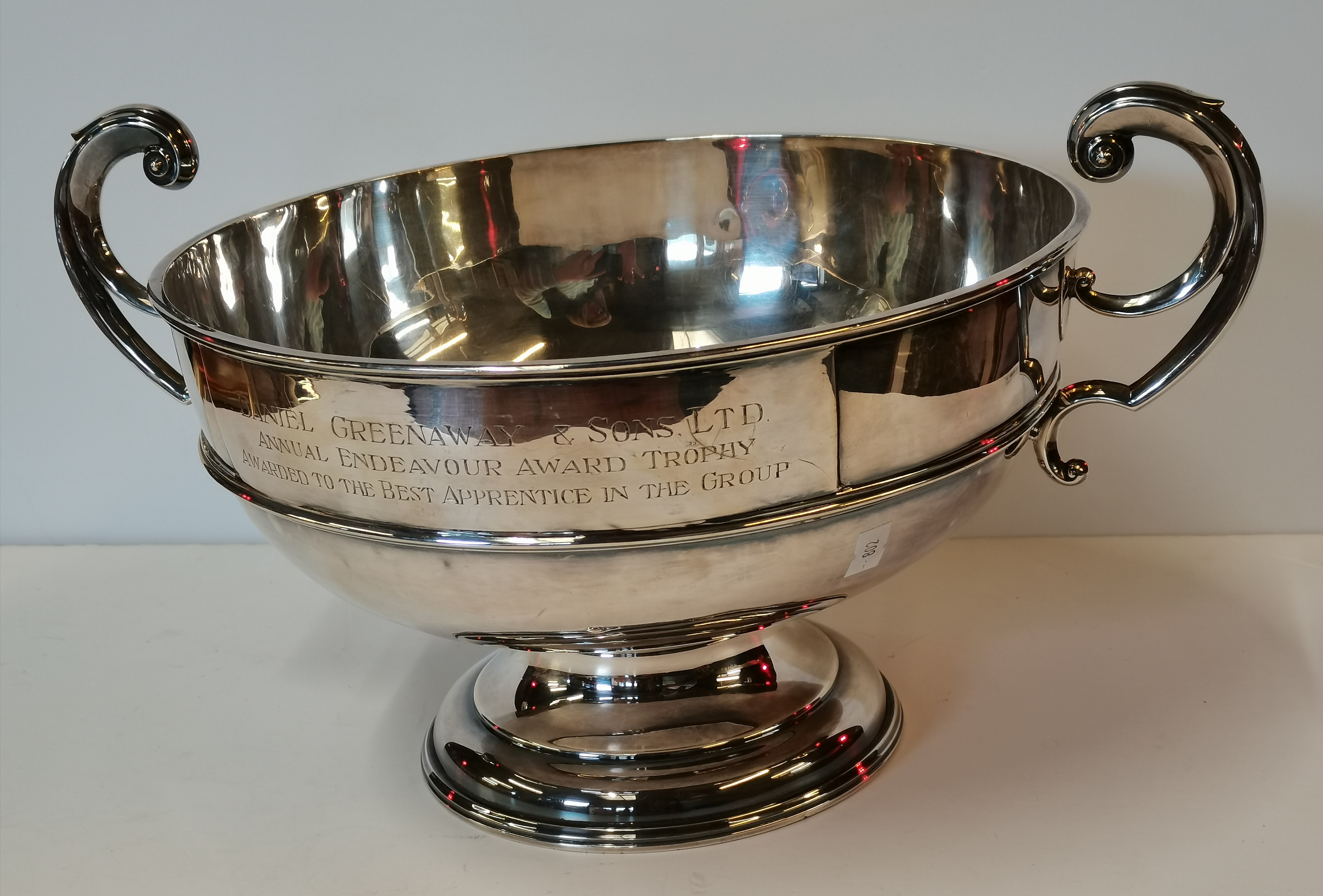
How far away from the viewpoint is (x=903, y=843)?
0.81 metres

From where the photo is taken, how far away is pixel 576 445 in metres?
0.65

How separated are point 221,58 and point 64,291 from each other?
1.03ft

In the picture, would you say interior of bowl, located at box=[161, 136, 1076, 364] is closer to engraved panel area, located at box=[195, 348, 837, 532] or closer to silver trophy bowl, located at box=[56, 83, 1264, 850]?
silver trophy bowl, located at box=[56, 83, 1264, 850]

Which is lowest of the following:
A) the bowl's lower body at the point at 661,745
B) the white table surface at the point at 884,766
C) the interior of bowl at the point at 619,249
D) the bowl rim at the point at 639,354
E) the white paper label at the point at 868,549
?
the white table surface at the point at 884,766

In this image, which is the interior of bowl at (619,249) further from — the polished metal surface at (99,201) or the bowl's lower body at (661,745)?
the bowl's lower body at (661,745)

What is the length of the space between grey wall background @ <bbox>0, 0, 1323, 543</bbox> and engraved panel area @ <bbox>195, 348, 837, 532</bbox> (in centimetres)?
55

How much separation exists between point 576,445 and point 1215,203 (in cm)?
47

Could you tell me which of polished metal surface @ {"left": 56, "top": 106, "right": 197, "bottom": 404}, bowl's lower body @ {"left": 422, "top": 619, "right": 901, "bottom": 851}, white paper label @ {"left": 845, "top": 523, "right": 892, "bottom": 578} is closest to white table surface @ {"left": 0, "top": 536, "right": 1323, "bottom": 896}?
bowl's lower body @ {"left": 422, "top": 619, "right": 901, "bottom": 851}

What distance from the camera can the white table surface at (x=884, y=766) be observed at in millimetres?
804

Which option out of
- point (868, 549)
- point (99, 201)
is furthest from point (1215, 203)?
point (99, 201)

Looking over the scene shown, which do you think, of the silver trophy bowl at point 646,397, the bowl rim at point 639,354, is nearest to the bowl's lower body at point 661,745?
the silver trophy bowl at point 646,397

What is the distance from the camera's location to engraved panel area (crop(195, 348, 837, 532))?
2.13 feet

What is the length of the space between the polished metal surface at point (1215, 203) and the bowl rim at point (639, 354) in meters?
0.06

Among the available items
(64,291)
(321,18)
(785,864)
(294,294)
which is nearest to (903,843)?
(785,864)
